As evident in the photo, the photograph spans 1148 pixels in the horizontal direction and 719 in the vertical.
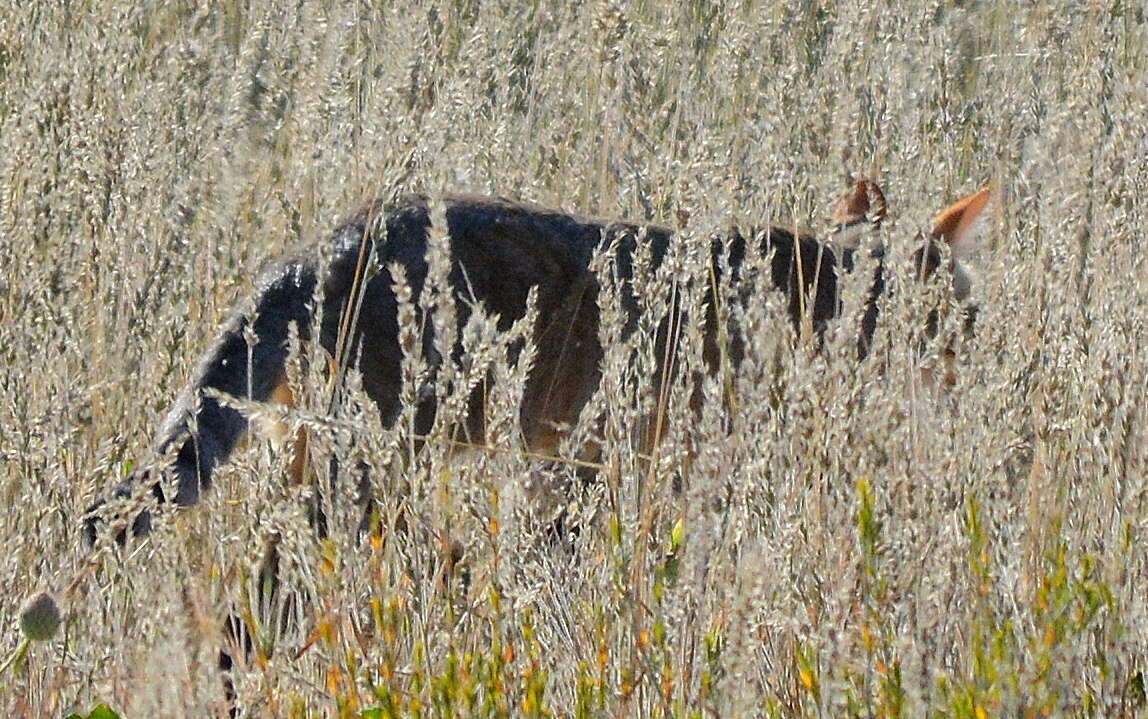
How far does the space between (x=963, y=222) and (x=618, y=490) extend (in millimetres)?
2471

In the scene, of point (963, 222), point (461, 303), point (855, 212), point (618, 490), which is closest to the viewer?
point (618, 490)

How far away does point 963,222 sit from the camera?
14.2 ft

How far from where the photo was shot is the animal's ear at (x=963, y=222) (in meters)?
4.26

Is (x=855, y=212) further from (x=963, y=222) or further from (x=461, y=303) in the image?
(x=461, y=303)

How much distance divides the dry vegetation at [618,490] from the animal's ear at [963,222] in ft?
2.54

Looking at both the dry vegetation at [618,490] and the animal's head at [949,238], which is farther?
the animal's head at [949,238]

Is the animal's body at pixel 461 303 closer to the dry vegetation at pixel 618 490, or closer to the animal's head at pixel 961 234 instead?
the dry vegetation at pixel 618 490

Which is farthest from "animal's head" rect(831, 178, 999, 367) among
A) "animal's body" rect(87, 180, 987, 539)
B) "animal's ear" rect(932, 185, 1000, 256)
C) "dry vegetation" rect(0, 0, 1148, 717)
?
"dry vegetation" rect(0, 0, 1148, 717)

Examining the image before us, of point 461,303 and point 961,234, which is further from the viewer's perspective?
point 961,234

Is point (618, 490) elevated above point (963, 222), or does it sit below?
below

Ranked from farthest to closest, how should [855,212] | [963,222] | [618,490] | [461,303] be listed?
[855,212] < [963,222] < [461,303] < [618,490]

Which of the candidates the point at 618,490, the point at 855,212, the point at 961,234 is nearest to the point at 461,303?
the point at 618,490

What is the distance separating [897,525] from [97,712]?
3.28 ft

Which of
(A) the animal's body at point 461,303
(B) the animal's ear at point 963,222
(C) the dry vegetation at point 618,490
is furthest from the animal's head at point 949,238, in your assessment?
(C) the dry vegetation at point 618,490
